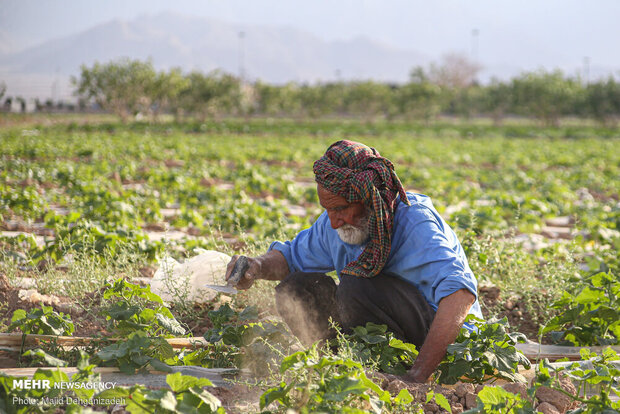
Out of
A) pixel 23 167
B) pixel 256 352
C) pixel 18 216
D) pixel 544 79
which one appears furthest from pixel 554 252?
pixel 544 79

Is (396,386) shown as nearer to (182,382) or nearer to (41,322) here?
(182,382)

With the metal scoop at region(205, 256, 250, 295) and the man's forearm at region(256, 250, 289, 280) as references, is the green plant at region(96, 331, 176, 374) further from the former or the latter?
the man's forearm at region(256, 250, 289, 280)

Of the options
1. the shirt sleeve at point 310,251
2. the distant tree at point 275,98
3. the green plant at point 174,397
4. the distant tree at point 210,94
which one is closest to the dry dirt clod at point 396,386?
the green plant at point 174,397

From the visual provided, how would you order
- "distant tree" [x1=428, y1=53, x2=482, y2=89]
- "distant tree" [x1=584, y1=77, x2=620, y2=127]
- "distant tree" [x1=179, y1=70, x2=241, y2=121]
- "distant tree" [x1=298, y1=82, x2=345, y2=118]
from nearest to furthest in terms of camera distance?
"distant tree" [x1=179, y1=70, x2=241, y2=121] → "distant tree" [x1=584, y1=77, x2=620, y2=127] → "distant tree" [x1=298, y1=82, x2=345, y2=118] → "distant tree" [x1=428, y1=53, x2=482, y2=89]

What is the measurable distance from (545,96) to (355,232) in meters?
41.8

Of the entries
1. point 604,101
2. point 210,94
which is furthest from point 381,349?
point 604,101

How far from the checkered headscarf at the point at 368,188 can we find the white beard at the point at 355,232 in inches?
1.7

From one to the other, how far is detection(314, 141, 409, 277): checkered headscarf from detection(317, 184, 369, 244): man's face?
3 cm

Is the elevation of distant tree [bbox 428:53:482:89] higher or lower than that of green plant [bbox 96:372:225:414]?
higher

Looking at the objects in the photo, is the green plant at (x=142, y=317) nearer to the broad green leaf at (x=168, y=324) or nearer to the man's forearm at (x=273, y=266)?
the broad green leaf at (x=168, y=324)

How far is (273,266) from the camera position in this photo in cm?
323

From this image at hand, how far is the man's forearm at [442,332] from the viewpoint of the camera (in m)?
2.46

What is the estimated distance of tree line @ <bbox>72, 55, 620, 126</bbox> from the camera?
33344 mm

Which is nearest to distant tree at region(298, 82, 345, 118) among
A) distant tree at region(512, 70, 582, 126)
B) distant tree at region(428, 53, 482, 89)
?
distant tree at region(512, 70, 582, 126)
